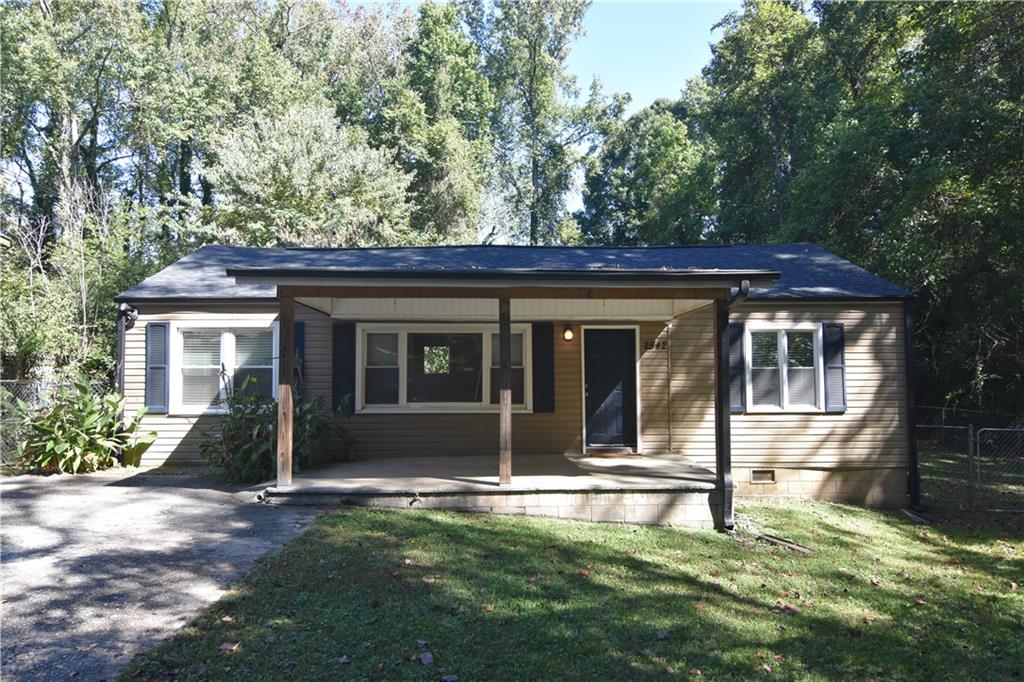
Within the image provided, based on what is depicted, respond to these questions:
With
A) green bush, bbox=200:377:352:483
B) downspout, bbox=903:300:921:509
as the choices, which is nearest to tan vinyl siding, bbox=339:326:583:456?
green bush, bbox=200:377:352:483

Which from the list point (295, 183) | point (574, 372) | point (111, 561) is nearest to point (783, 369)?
point (574, 372)

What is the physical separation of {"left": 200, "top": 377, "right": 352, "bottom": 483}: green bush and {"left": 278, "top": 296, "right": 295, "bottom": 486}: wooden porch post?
3.20 feet

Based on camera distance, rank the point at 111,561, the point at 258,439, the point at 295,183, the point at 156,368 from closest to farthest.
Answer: the point at 111,561 < the point at 258,439 < the point at 156,368 < the point at 295,183

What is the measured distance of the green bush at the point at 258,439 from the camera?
7.57 metres

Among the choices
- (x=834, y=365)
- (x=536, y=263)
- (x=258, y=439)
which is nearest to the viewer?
(x=258, y=439)

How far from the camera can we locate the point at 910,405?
29.1 feet

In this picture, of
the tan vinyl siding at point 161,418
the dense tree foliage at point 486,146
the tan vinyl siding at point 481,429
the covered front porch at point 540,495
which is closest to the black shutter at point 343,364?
the tan vinyl siding at point 481,429

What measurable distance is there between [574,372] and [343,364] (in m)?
3.32

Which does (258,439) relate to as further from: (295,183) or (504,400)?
(295,183)

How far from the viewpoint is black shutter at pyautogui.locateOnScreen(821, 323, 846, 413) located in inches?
349

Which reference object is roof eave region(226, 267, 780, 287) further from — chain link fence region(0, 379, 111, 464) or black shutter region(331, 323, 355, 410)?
chain link fence region(0, 379, 111, 464)

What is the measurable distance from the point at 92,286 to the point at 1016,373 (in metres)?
20.1

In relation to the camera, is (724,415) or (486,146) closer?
(724,415)

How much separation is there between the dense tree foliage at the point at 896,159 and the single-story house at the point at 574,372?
17.2 feet
